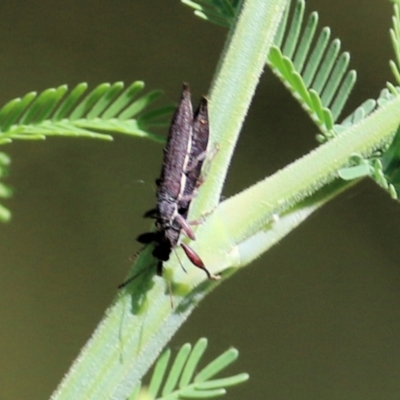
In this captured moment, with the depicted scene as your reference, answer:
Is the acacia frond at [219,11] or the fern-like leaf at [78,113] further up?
the acacia frond at [219,11]

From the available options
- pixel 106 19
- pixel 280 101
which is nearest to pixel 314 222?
pixel 280 101

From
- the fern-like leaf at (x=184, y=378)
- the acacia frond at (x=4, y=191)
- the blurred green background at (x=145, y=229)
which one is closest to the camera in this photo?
the acacia frond at (x=4, y=191)

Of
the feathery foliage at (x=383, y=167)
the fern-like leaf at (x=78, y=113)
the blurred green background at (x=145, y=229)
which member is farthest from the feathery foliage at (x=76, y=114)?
the blurred green background at (x=145, y=229)

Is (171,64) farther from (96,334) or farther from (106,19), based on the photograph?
(96,334)

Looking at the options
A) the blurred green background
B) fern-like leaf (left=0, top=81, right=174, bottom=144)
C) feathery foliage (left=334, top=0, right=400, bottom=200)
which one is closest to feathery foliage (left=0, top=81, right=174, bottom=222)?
fern-like leaf (left=0, top=81, right=174, bottom=144)

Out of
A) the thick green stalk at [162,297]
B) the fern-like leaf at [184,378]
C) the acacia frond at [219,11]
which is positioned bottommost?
the fern-like leaf at [184,378]

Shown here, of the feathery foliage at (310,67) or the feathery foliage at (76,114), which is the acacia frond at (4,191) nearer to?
the feathery foliage at (76,114)

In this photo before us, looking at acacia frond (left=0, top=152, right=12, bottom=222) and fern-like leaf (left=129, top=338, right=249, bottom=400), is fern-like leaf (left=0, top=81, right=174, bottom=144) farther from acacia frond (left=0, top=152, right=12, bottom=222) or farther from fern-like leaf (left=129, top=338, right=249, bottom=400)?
fern-like leaf (left=129, top=338, right=249, bottom=400)
